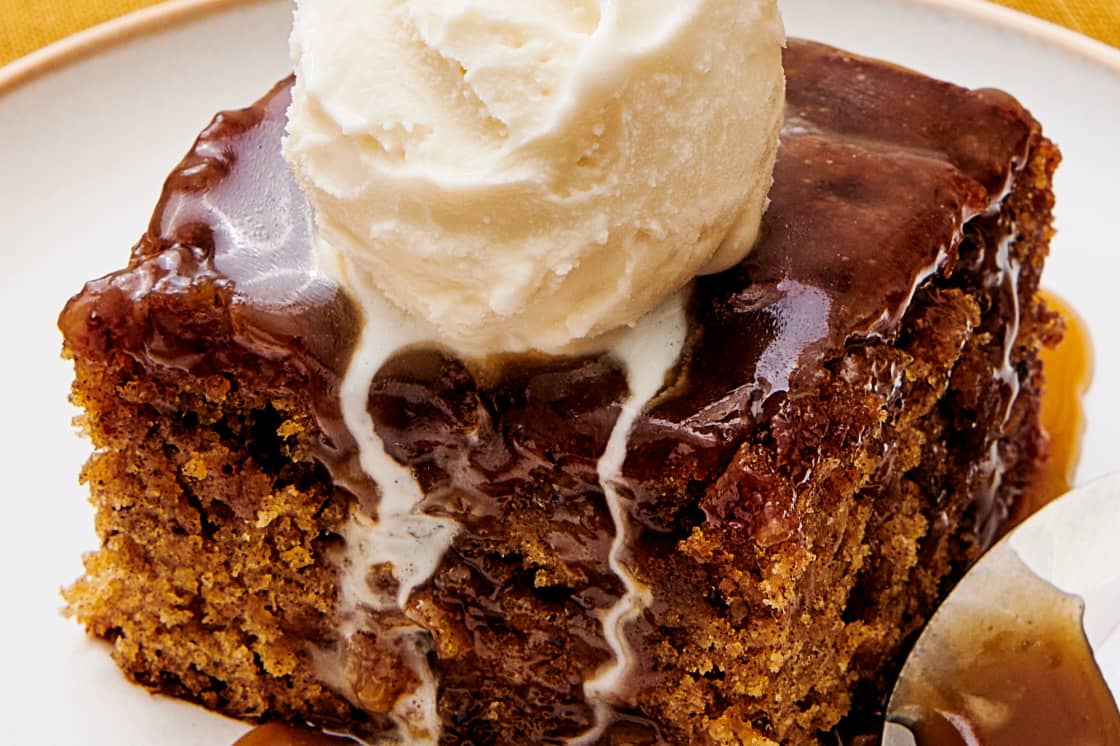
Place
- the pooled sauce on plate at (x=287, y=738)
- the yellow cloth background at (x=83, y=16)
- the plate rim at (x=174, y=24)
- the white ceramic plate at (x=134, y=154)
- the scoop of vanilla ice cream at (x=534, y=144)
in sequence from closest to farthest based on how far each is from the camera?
the scoop of vanilla ice cream at (x=534, y=144) → the pooled sauce on plate at (x=287, y=738) → the white ceramic plate at (x=134, y=154) → the plate rim at (x=174, y=24) → the yellow cloth background at (x=83, y=16)

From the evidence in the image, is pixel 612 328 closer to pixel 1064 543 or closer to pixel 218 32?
pixel 1064 543

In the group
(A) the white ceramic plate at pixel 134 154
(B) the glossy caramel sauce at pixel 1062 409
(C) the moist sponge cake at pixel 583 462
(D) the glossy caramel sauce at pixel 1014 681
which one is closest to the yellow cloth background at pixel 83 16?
Result: (A) the white ceramic plate at pixel 134 154

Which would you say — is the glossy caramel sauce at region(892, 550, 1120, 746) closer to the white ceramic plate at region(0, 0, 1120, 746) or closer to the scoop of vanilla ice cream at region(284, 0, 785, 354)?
the white ceramic plate at region(0, 0, 1120, 746)

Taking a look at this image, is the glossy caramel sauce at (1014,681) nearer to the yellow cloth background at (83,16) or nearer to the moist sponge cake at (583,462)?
the moist sponge cake at (583,462)

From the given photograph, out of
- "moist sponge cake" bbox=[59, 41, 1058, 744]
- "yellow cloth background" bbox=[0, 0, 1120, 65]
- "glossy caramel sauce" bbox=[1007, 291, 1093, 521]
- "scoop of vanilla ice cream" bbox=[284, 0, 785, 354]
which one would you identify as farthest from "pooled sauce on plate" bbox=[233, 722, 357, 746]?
"yellow cloth background" bbox=[0, 0, 1120, 65]

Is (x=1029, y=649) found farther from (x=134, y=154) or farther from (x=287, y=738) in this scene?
(x=134, y=154)

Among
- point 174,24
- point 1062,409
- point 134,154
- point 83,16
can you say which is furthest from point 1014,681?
point 83,16

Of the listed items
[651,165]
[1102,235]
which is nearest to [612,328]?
[651,165]
